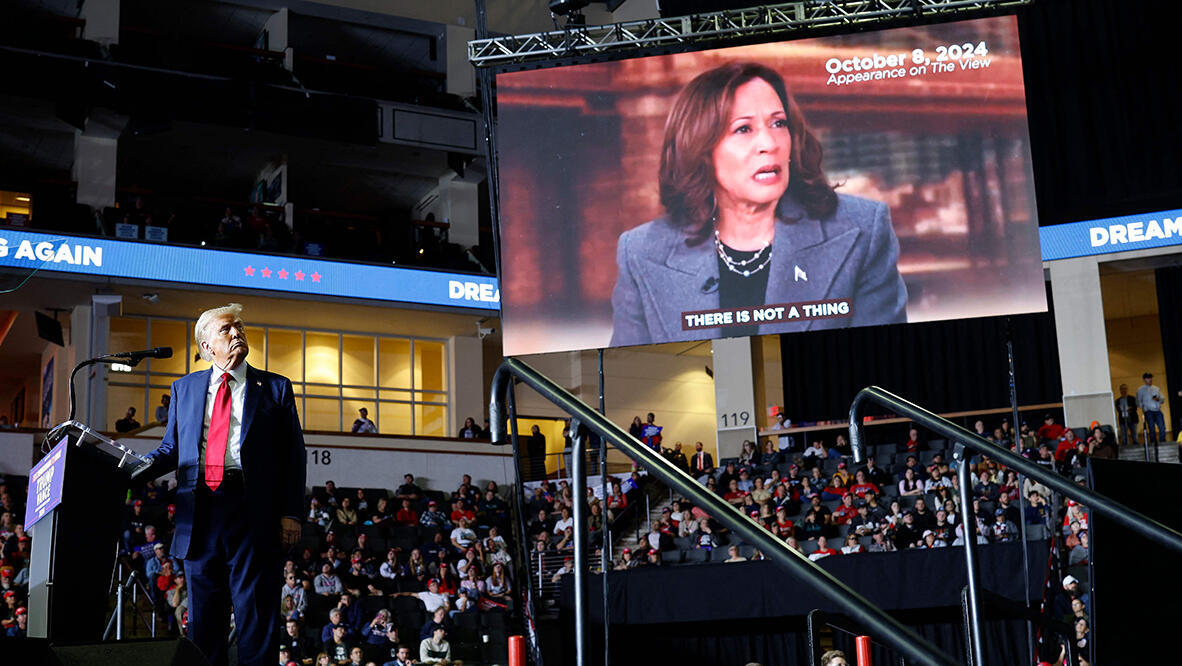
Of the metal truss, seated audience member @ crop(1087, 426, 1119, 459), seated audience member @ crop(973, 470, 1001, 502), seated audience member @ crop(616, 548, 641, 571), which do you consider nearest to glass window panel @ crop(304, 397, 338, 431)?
seated audience member @ crop(616, 548, 641, 571)

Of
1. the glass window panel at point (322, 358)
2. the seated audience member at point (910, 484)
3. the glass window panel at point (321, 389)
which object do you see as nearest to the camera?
the seated audience member at point (910, 484)

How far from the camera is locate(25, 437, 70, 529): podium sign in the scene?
13.8 feet

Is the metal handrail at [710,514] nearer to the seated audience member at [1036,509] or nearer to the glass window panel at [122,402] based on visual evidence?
the seated audience member at [1036,509]

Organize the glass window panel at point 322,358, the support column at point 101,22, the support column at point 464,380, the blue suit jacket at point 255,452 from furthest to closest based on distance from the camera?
the support column at point 464,380
the glass window panel at point 322,358
the support column at point 101,22
the blue suit jacket at point 255,452

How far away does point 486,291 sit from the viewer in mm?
22984

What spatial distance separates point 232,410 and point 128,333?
19.0 metres

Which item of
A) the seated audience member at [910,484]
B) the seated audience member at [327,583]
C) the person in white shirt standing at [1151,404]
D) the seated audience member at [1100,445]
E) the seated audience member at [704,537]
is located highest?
the person in white shirt standing at [1151,404]

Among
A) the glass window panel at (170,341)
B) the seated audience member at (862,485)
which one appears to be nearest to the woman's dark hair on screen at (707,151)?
the seated audience member at (862,485)

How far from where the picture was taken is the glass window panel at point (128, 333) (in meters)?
21.9

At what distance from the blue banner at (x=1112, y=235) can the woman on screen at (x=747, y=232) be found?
951 cm

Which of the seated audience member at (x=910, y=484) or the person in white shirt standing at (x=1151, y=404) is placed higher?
the person in white shirt standing at (x=1151, y=404)

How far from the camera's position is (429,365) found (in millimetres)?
24422

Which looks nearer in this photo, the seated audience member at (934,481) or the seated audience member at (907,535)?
the seated audience member at (907,535)

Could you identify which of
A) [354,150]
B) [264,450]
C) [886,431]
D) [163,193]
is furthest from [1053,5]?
[264,450]
